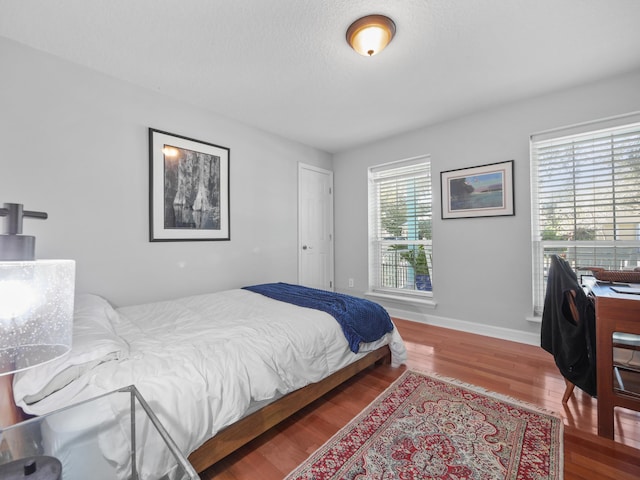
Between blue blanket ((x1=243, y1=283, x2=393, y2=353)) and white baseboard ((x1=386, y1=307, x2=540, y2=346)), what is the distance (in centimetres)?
147

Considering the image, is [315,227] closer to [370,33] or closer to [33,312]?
[370,33]

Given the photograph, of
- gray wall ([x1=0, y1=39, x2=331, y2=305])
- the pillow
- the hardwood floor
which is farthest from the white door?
the pillow

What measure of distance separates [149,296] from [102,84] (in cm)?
186

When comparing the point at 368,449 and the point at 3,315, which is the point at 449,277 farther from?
the point at 3,315

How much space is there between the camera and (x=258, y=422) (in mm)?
1548

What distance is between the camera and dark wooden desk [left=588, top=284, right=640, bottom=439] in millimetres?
1540

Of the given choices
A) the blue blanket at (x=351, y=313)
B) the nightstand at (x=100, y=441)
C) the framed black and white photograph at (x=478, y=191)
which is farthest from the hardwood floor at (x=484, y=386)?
the framed black and white photograph at (x=478, y=191)

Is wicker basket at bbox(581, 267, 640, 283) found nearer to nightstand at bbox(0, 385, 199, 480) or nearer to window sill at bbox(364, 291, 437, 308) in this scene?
window sill at bbox(364, 291, 437, 308)

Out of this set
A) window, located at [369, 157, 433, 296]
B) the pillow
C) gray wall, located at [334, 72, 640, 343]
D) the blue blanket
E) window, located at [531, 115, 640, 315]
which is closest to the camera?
the pillow

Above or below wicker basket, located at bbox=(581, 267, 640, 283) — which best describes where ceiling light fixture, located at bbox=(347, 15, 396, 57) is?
above

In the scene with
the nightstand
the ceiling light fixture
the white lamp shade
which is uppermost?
the ceiling light fixture

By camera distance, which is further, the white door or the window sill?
the white door

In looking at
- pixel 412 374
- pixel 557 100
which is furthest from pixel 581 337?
Result: pixel 557 100

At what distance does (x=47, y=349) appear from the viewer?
0.55 meters
